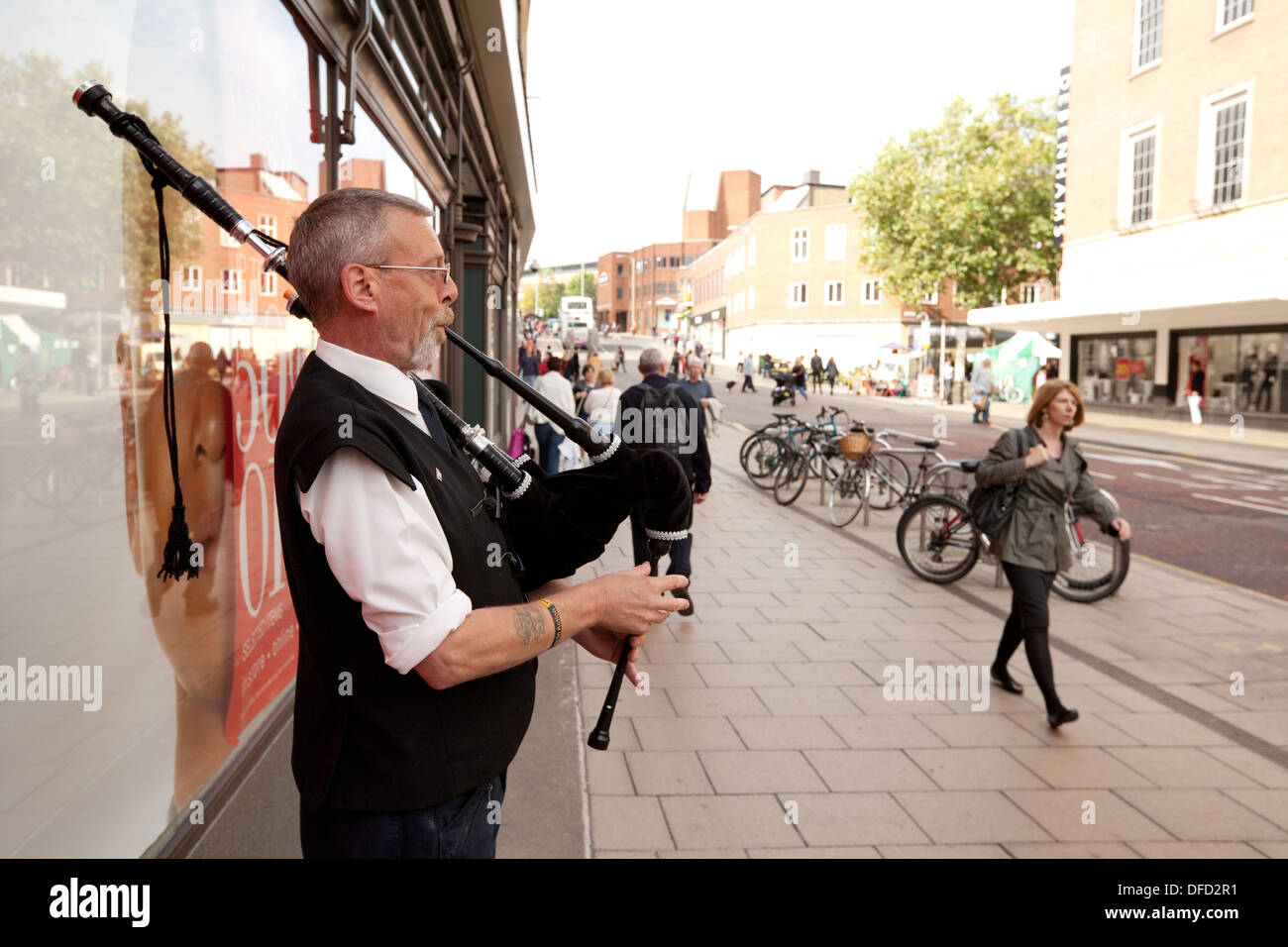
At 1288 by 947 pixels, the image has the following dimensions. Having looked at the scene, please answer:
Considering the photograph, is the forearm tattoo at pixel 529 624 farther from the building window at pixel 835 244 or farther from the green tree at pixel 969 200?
the building window at pixel 835 244

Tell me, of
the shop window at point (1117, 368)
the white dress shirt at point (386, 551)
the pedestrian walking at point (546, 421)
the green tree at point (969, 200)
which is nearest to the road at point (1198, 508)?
the pedestrian walking at point (546, 421)

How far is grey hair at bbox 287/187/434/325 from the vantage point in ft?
5.78

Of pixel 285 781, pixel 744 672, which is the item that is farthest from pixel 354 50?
pixel 744 672

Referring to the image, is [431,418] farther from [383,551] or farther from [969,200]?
[969,200]

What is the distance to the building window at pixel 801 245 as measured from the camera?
6800cm

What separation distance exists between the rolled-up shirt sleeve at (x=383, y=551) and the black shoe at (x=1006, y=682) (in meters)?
4.81

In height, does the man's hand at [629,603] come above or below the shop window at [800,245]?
below

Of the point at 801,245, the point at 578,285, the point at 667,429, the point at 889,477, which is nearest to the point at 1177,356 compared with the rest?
the point at 889,477

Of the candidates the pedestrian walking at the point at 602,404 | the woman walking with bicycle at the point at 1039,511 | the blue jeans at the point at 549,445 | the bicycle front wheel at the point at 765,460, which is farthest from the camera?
the bicycle front wheel at the point at 765,460

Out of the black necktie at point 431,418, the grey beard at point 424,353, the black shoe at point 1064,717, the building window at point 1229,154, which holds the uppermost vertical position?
the building window at point 1229,154

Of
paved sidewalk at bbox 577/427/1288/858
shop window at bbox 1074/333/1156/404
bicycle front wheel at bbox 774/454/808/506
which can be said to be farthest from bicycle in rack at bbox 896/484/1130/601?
shop window at bbox 1074/333/1156/404

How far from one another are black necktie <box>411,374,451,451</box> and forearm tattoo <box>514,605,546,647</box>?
340 mm

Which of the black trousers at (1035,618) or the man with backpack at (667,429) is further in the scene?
the man with backpack at (667,429)

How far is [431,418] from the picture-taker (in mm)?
1967
